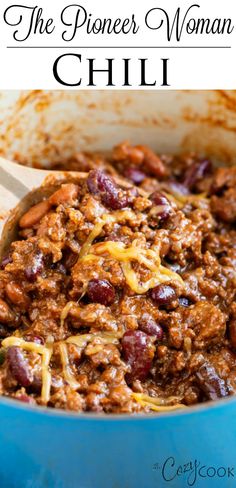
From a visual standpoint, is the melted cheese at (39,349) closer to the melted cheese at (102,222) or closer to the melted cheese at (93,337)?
the melted cheese at (93,337)

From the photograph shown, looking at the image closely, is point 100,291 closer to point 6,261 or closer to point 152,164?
point 6,261

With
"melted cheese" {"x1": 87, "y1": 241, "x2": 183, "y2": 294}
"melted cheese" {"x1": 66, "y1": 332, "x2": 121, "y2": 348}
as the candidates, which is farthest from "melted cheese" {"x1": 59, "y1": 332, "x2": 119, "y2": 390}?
"melted cheese" {"x1": 87, "y1": 241, "x2": 183, "y2": 294}

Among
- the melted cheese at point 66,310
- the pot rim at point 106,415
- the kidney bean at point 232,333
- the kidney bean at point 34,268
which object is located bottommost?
the kidney bean at point 232,333

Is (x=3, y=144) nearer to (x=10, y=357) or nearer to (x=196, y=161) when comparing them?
(x=196, y=161)

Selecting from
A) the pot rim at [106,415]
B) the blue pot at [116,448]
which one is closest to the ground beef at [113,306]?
the blue pot at [116,448]

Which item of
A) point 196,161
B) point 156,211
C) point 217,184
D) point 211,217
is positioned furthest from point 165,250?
point 196,161

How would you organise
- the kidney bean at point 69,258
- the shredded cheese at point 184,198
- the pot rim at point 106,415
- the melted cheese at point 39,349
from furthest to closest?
the shredded cheese at point 184,198 → the kidney bean at point 69,258 → the melted cheese at point 39,349 → the pot rim at point 106,415

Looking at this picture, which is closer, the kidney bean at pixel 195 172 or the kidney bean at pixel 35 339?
the kidney bean at pixel 35 339
